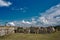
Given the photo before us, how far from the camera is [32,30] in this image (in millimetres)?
112562

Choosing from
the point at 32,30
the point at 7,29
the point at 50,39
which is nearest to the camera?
the point at 50,39

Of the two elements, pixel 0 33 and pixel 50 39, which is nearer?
pixel 50 39

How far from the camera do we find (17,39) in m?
→ 58.0

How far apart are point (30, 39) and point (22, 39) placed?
11.1ft

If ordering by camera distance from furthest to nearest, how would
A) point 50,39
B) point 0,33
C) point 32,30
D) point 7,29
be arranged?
point 32,30
point 7,29
point 0,33
point 50,39

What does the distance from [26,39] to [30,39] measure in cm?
178

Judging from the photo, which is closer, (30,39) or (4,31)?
(30,39)

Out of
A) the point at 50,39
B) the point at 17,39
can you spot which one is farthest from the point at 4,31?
the point at 50,39

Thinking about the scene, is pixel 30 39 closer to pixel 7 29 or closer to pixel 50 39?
pixel 50 39

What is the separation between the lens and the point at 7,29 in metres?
88.0

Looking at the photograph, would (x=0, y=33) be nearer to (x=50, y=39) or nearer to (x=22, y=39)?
(x=22, y=39)

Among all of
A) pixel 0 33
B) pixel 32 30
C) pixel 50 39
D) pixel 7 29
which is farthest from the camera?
pixel 32 30

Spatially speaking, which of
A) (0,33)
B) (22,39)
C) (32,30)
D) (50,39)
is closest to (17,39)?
(22,39)

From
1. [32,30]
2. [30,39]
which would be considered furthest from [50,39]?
[32,30]
